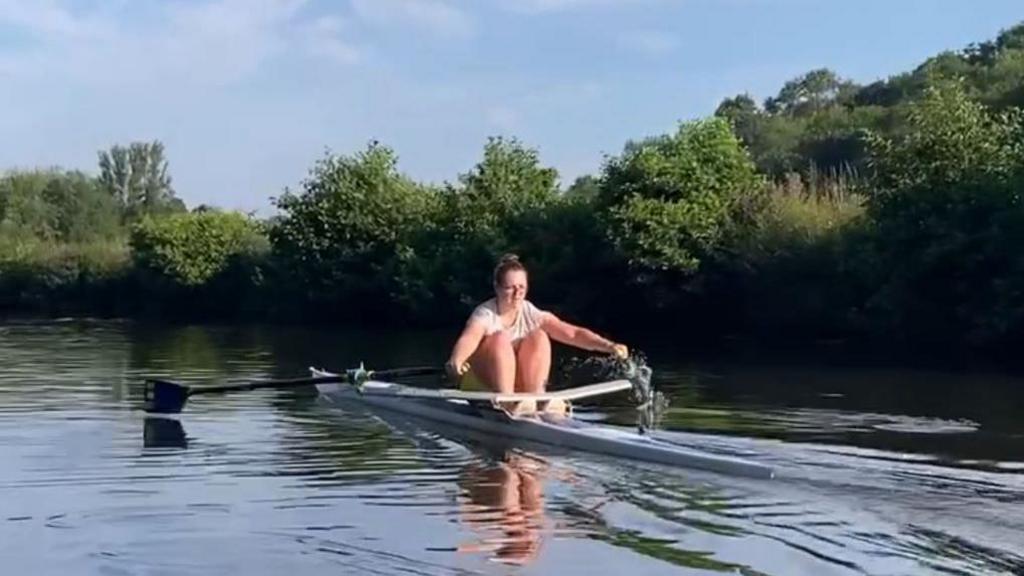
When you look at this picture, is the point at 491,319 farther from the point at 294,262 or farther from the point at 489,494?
the point at 294,262

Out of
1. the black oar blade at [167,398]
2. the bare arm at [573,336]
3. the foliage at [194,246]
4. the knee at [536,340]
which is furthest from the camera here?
the foliage at [194,246]

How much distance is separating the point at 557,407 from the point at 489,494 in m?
2.92

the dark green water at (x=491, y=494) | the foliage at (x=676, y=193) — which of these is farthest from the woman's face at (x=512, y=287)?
the foliage at (x=676, y=193)

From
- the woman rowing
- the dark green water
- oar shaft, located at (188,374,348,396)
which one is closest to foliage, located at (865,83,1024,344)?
the dark green water

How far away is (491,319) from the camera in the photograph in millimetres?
14359

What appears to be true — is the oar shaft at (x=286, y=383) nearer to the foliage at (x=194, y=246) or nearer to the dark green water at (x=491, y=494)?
the dark green water at (x=491, y=494)

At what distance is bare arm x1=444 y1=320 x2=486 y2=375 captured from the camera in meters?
14.1

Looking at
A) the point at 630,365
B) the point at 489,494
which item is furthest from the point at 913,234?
the point at 489,494

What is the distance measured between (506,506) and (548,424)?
2645mm

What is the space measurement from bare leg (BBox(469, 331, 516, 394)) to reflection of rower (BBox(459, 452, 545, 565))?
87 centimetres

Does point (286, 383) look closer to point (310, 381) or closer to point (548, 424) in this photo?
point (310, 381)

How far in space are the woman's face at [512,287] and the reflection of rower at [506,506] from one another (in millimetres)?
1488

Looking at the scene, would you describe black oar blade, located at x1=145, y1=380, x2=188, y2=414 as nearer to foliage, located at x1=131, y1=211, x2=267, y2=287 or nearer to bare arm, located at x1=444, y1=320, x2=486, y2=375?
bare arm, located at x1=444, y1=320, x2=486, y2=375

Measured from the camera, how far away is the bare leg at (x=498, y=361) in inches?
565
